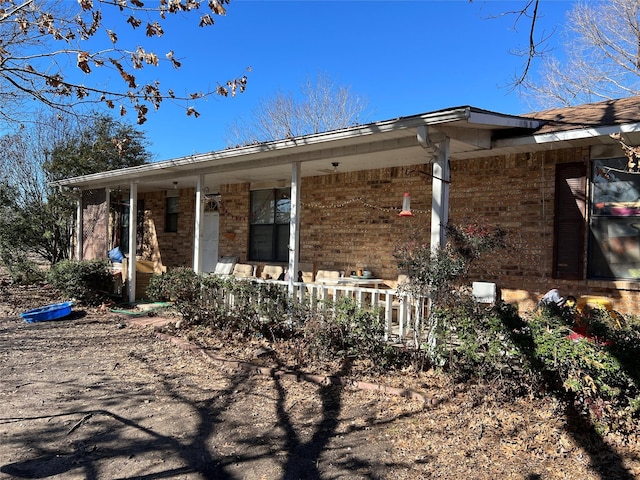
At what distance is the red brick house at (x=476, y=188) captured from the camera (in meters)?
5.57

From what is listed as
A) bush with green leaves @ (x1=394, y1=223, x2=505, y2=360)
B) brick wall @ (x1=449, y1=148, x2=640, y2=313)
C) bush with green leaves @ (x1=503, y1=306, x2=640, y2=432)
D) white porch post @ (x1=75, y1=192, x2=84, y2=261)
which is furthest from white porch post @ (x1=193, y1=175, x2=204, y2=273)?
bush with green leaves @ (x1=503, y1=306, x2=640, y2=432)

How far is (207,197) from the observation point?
12172 mm

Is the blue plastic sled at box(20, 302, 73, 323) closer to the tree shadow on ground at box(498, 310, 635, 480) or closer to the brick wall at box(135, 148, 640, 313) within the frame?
the brick wall at box(135, 148, 640, 313)

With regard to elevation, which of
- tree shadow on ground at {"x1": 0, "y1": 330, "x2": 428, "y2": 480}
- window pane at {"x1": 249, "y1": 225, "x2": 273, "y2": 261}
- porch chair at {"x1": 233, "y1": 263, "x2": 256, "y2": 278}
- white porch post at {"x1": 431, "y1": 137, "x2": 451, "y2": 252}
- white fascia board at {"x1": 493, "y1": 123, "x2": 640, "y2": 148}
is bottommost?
tree shadow on ground at {"x1": 0, "y1": 330, "x2": 428, "y2": 480}

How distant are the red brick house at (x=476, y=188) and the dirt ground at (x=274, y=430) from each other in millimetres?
2091

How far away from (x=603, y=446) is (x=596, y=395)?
0.36m

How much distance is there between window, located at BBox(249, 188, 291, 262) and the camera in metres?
10.6

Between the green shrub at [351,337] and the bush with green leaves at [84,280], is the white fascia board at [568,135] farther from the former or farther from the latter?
the bush with green leaves at [84,280]

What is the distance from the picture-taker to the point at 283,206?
417 inches

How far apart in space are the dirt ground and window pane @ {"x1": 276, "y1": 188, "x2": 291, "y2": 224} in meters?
4.98

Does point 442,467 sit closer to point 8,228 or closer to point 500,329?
point 500,329

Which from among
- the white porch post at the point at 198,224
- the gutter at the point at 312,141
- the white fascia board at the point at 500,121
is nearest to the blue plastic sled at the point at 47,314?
the white porch post at the point at 198,224

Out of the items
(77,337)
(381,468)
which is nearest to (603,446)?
(381,468)

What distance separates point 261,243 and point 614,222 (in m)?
7.19
